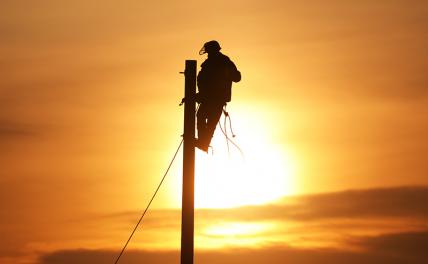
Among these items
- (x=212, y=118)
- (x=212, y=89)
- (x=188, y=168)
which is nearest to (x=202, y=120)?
(x=212, y=118)

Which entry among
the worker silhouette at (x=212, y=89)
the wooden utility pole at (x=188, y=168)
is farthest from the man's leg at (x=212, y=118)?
the wooden utility pole at (x=188, y=168)

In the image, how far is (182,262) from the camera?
42.2 feet

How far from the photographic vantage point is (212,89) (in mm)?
14281

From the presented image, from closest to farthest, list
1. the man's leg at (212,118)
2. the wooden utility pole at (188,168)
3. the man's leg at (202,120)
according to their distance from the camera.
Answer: the wooden utility pole at (188,168), the man's leg at (202,120), the man's leg at (212,118)

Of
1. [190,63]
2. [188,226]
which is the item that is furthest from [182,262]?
[190,63]

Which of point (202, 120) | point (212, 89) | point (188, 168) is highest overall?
point (212, 89)

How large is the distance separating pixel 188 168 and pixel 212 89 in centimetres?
Answer: 186

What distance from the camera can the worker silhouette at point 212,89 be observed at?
14.1 metres

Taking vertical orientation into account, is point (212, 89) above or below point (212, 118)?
above

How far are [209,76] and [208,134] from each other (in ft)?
3.63

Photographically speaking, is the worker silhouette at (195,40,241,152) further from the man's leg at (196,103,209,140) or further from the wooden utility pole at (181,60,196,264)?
the wooden utility pole at (181,60,196,264)

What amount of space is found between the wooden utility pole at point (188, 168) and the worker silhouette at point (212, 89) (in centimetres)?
33

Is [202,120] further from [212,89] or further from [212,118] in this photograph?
[212,89]

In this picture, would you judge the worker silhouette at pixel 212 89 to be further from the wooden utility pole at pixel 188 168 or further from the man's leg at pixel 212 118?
the wooden utility pole at pixel 188 168
